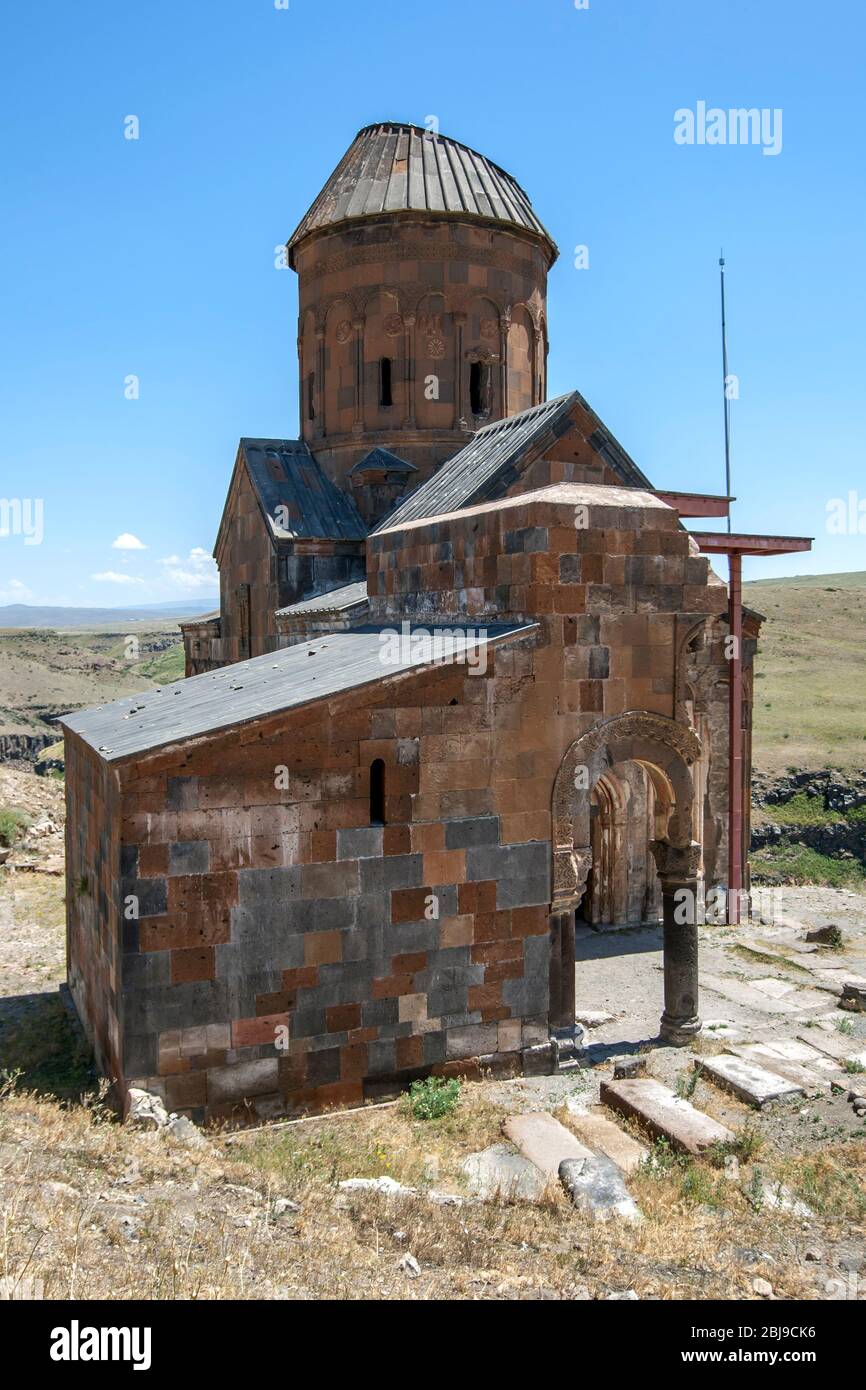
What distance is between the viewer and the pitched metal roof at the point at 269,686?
6.98 metres

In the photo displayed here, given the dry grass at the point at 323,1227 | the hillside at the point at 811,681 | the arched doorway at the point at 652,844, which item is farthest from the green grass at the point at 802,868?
the dry grass at the point at 323,1227

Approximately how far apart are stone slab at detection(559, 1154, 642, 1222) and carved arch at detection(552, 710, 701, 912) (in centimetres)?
214

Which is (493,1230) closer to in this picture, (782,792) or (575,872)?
(575,872)

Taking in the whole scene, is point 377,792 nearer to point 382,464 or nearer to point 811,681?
point 382,464

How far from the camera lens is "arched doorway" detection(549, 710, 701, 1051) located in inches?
310

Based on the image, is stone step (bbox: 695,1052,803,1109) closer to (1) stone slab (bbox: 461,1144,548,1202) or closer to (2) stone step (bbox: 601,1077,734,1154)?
(2) stone step (bbox: 601,1077,734,1154)

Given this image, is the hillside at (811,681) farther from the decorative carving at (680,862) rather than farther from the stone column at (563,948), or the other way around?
the stone column at (563,948)

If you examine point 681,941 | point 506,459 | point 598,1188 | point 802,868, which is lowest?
point 802,868

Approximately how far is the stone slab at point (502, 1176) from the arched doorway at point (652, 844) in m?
1.56

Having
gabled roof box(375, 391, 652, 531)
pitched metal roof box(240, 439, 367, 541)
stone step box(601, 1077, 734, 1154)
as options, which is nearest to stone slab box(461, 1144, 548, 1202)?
stone step box(601, 1077, 734, 1154)

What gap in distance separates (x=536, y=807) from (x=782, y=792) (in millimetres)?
18996

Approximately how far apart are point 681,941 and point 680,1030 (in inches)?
29.7

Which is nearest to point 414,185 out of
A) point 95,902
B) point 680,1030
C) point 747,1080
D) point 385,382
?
point 385,382

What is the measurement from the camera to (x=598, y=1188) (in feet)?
19.0
